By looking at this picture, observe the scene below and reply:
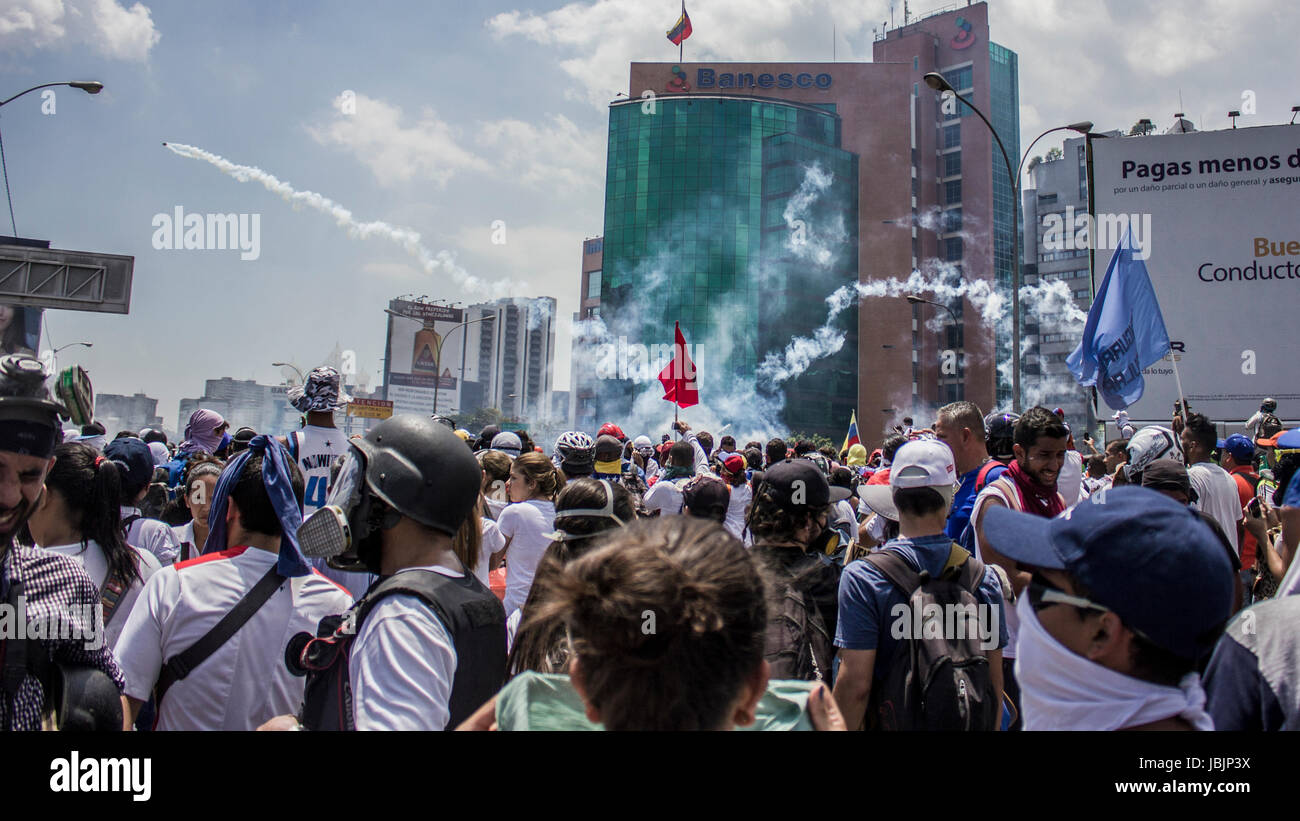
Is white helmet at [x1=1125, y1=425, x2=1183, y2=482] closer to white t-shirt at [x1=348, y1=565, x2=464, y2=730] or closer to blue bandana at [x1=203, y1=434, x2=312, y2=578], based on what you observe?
white t-shirt at [x1=348, y1=565, x2=464, y2=730]

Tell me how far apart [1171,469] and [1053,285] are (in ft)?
264

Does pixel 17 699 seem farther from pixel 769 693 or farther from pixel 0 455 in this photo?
pixel 769 693

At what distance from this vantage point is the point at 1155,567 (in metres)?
1.69

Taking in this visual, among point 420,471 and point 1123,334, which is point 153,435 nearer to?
point 420,471

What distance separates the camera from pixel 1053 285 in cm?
7575

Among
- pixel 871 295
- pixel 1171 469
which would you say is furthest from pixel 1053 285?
pixel 1171 469

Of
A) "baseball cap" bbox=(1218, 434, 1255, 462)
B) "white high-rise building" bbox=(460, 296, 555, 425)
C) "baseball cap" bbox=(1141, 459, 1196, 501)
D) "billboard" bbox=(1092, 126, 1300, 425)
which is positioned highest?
"white high-rise building" bbox=(460, 296, 555, 425)

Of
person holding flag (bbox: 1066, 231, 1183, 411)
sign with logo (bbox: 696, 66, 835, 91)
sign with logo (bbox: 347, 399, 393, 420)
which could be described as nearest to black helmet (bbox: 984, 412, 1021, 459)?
person holding flag (bbox: 1066, 231, 1183, 411)

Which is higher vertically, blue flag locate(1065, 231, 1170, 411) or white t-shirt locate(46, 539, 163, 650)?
blue flag locate(1065, 231, 1170, 411)

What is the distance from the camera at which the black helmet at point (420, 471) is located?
7.50 feet

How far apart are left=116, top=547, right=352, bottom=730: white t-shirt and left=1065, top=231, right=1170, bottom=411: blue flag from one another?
936 cm

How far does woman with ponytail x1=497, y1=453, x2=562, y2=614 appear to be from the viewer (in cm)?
505

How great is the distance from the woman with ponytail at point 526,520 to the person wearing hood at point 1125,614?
11.4 feet
